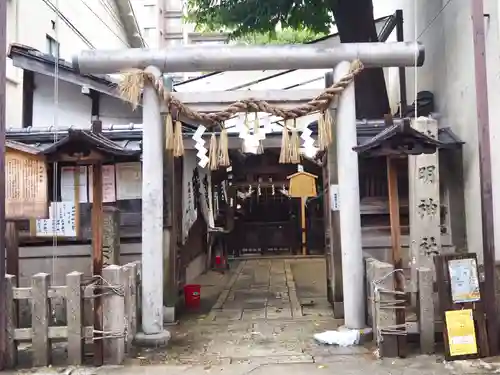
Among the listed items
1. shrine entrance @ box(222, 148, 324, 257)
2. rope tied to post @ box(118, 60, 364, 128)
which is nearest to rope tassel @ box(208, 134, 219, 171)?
rope tied to post @ box(118, 60, 364, 128)

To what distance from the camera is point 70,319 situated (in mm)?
6859

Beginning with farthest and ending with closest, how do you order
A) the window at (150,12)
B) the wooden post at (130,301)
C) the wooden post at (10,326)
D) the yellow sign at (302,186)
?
the window at (150,12), the yellow sign at (302,186), the wooden post at (130,301), the wooden post at (10,326)

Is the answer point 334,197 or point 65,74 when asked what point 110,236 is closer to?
point 334,197

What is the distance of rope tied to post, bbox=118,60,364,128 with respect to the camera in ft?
26.5

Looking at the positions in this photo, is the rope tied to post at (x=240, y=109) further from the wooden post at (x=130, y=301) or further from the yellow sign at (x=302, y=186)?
the yellow sign at (x=302, y=186)

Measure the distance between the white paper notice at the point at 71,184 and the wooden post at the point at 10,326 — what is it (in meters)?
2.27

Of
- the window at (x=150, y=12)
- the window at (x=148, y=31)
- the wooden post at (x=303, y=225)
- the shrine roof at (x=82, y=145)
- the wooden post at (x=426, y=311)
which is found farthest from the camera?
the window at (x=150, y=12)

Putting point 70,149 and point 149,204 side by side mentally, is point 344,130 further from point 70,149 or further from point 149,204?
point 70,149

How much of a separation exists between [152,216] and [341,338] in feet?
11.8

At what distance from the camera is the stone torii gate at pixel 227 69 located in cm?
810

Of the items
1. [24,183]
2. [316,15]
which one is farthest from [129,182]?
[316,15]

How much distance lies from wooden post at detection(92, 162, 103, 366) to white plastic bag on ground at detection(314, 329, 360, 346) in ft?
10.9

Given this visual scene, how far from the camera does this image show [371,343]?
25.4ft

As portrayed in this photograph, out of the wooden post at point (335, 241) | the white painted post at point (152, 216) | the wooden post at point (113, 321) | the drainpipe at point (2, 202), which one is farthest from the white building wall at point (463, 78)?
the drainpipe at point (2, 202)
